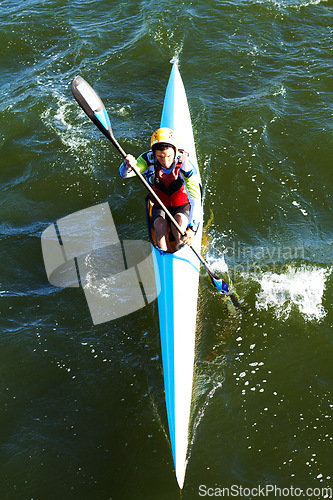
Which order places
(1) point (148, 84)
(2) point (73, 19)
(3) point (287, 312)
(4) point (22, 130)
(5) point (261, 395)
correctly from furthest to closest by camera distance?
(2) point (73, 19)
(1) point (148, 84)
(4) point (22, 130)
(3) point (287, 312)
(5) point (261, 395)

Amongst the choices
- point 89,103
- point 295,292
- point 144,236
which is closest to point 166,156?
point 89,103

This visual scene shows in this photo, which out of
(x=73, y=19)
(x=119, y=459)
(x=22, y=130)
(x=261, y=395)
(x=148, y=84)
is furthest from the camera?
(x=73, y=19)

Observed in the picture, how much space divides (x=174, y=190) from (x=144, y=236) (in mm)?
1339

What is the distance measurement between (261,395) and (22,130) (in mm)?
5802

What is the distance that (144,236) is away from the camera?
6.00 m

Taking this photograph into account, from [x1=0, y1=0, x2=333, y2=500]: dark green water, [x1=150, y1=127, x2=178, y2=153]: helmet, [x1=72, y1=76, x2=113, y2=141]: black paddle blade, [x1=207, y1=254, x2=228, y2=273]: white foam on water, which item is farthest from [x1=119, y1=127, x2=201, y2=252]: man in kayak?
[x1=0, y1=0, x2=333, y2=500]: dark green water

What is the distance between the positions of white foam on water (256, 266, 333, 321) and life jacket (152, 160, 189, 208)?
4.52 feet

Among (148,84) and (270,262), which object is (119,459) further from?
(148,84)

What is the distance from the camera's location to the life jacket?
15.4 feet

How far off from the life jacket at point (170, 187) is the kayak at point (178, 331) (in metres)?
0.19

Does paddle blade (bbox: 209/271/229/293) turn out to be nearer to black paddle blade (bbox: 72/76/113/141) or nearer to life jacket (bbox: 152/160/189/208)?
life jacket (bbox: 152/160/189/208)

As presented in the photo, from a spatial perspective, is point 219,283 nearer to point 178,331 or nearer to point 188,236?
point 188,236

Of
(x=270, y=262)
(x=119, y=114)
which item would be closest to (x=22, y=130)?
(x=119, y=114)

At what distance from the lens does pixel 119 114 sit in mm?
7836
